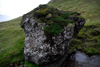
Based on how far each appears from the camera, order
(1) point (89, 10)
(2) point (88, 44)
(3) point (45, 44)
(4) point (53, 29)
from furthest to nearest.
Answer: (1) point (89, 10)
(2) point (88, 44)
(4) point (53, 29)
(3) point (45, 44)

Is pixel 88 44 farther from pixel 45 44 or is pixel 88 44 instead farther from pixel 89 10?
pixel 89 10

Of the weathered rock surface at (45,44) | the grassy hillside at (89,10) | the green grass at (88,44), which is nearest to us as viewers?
the weathered rock surface at (45,44)

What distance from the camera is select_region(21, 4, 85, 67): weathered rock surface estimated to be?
568 inches

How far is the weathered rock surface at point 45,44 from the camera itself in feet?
47.3

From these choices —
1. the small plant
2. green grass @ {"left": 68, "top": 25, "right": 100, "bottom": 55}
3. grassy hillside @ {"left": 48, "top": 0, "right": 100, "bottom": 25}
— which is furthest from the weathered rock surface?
grassy hillside @ {"left": 48, "top": 0, "right": 100, "bottom": 25}

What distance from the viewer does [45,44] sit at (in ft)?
47.8

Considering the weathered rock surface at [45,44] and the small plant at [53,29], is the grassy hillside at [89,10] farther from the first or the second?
the small plant at [53,29]

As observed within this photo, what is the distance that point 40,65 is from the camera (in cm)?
1569

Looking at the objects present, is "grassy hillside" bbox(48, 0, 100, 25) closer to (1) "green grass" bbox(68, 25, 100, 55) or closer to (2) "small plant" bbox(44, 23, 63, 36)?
(1) "green grass" bbox(68, 25, 100, 55)

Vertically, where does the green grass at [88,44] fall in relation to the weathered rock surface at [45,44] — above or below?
below

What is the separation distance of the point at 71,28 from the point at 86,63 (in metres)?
9.74

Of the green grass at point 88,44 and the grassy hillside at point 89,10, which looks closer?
the green grass at point 88,44

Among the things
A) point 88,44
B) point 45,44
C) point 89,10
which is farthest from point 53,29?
point 89,10

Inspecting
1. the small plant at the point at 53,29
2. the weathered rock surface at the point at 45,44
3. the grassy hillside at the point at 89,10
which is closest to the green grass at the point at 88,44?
the weathered rock surface at the point at 45,44
